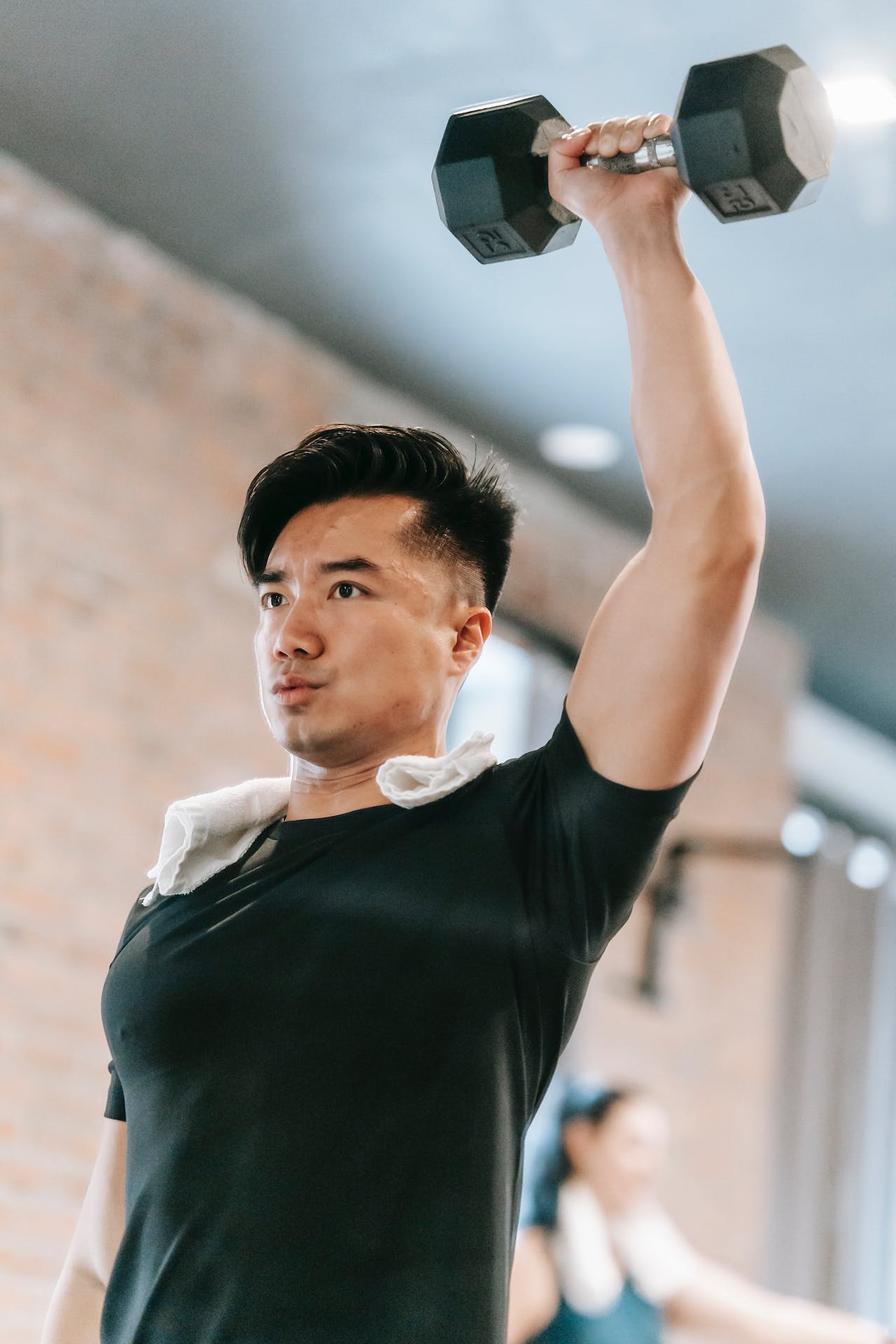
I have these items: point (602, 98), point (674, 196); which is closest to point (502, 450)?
point (602, 98)

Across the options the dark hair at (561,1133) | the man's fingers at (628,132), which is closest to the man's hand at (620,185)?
the man's fingers at (628,132)

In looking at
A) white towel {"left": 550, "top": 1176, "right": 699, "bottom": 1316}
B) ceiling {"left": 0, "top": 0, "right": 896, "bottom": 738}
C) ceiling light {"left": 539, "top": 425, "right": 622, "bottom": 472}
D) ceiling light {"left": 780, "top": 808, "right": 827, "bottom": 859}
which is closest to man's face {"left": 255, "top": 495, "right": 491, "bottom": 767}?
ceiling {"left": 0, "top": 0, "right": 896, "bottom": 738}

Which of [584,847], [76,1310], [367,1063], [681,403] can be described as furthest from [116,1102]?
[681,403]

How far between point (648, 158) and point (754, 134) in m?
0.07

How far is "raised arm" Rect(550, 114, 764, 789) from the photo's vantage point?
3.03 ft

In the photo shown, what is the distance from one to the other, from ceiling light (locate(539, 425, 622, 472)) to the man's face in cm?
263

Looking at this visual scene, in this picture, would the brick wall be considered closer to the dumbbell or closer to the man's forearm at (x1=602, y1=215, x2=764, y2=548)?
the dumbbell

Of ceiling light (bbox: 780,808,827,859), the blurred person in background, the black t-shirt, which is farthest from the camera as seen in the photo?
ceiling light (bbox: 780,808,827,859)

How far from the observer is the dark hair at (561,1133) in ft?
10.1

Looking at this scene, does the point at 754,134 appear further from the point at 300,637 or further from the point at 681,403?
the point at 300,637

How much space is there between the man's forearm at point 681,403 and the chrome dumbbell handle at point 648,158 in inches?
1.5

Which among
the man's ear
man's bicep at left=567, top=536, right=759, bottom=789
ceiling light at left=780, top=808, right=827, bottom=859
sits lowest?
man's bicep at left=567, top=536, right=759, bottom=789

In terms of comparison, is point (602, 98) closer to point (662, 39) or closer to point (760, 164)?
point (662, 39)

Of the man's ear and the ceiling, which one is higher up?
the ceiling
